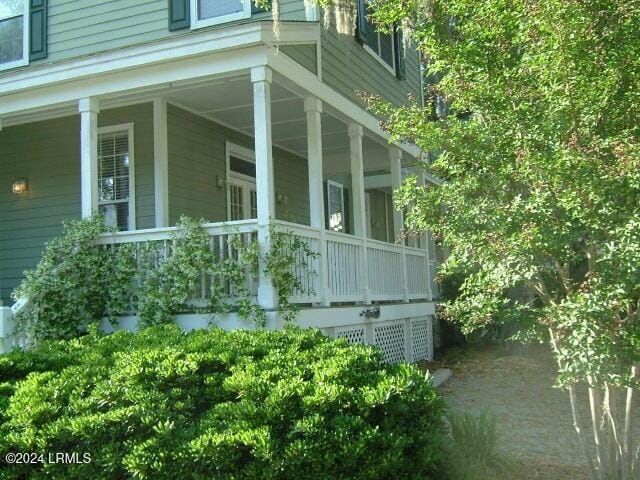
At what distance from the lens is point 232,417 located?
3.69 metres

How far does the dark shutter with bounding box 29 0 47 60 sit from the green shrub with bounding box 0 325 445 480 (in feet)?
22.8

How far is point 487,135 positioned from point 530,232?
905mm

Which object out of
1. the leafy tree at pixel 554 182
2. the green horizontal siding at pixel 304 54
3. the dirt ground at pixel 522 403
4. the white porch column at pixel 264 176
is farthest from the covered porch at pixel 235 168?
the leafy tree at pixel 554 182

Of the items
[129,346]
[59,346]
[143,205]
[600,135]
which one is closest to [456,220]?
[600,135]

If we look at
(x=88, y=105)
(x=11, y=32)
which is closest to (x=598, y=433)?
(x=88, y=105)

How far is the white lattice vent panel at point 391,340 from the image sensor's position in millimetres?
9773

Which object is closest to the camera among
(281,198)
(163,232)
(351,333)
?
(163,232)

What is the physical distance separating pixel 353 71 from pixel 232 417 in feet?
24.8

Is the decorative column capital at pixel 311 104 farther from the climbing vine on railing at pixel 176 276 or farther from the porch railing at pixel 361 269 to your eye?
the climbing vine on railing at pixel 176 276

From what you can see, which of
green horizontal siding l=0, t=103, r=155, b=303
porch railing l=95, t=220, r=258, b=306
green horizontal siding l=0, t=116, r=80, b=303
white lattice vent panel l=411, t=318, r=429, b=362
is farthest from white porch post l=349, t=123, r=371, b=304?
green horizontal siding l=0, t=116, r=80, b=303

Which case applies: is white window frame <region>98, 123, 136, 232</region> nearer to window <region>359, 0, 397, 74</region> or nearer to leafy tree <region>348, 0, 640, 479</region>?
window <region>359, 0, 397, 74</region>

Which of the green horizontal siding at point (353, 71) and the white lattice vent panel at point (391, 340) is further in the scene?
the white lattice vent panel at point (391, 340)

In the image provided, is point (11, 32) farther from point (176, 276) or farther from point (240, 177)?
point (176, 276)

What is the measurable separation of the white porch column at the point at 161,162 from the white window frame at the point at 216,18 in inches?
49.6
